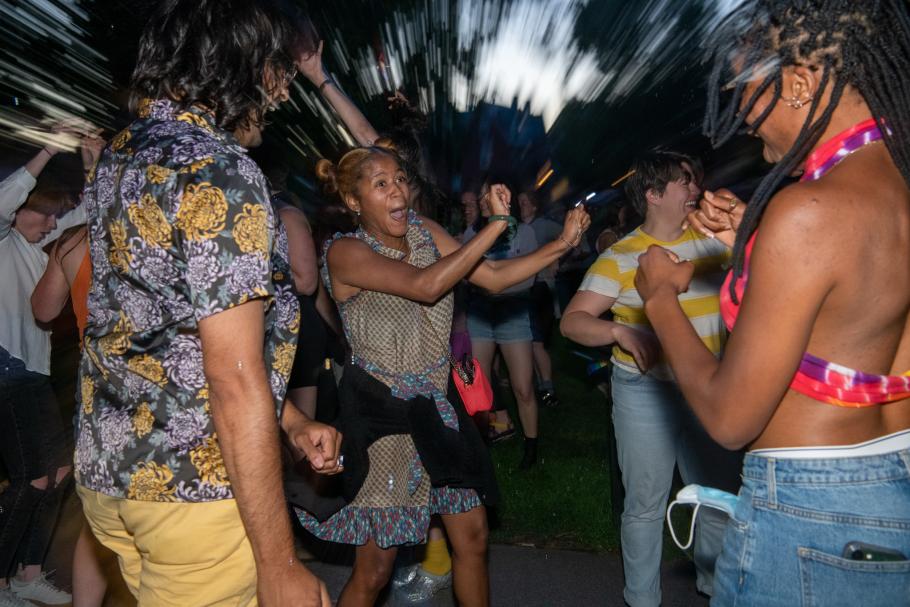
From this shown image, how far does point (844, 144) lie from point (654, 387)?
1991mm

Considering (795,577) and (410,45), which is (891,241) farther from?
(410,45)

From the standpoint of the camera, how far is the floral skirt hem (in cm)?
314

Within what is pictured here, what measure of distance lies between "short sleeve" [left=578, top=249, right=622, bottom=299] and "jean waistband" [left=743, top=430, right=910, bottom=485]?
194cm

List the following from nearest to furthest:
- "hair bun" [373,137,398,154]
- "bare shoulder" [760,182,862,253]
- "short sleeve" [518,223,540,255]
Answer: "bare shoulder" [760,182,862,253] < "hair bun" [373,137,398,154] < "short sleeve" [518,223,540,255]

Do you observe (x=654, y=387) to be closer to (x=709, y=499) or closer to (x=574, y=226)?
(x=574, y=226)

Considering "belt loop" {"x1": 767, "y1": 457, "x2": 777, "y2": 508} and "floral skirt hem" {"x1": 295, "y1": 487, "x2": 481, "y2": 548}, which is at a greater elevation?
"belt loop" {"x1": 767, "y1": 457, "x2": 777, "y2": 508}

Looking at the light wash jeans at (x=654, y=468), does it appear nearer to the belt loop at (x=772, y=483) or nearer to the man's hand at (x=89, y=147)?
the belt loop at (x=772, y=483)

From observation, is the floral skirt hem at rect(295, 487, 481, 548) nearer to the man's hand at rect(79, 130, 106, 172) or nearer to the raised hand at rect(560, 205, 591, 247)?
the raised hand at rect(560, 205, 591, 247)

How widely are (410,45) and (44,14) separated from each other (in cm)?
1530

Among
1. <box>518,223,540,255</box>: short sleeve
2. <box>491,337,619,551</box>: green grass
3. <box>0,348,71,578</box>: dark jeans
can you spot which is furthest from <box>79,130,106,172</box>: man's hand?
<box>518,223,540,255</box>: short sleeve

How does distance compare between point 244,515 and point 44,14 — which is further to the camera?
point 44,14

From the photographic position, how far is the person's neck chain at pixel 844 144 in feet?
5.44

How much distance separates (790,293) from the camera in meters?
1.53

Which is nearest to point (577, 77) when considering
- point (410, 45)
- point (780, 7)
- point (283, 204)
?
point (410, 45)
